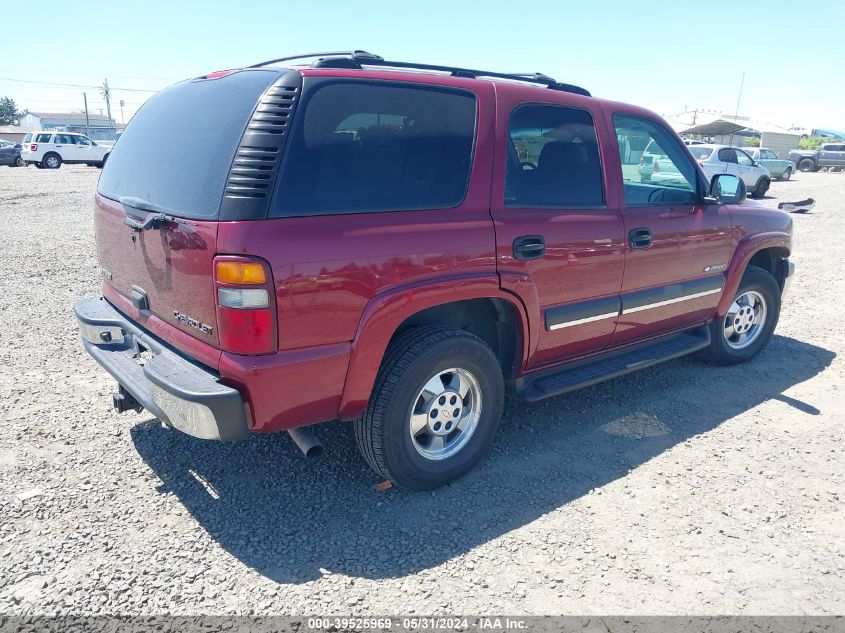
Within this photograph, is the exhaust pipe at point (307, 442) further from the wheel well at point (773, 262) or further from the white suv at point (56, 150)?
the white suv at point (56, 150)

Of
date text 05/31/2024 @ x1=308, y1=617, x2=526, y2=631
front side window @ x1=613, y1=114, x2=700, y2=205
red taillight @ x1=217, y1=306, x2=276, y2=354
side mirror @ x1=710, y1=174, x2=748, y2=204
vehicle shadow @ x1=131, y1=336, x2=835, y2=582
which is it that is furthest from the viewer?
side mirror @ x1=710, y1=174, x2=748, y2=204

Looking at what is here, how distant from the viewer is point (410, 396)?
298 cm

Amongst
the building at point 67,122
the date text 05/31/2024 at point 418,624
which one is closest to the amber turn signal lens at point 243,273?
the date text 05/31/2024 at point 418,624

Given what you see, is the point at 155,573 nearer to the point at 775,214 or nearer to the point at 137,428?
the point at 137,428

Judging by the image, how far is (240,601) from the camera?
2.46 meters

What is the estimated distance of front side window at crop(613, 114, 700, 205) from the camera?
395 centimetres

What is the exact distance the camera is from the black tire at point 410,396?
2.94 metres

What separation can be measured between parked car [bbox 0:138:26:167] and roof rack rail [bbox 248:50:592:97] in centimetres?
3138

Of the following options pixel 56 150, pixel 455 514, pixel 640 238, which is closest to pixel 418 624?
pixel 455 514

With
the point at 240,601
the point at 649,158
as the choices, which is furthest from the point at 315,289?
the point at 649,158

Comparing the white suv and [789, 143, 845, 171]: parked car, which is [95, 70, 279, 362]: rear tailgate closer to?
the white suv

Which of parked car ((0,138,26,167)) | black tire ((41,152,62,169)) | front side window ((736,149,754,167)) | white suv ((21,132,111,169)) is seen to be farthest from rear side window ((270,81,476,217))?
parked car ((0,138,26,167))

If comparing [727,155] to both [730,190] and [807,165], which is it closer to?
[730,190]

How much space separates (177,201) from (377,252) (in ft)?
2.99
